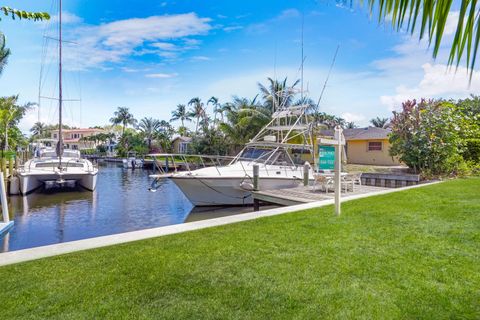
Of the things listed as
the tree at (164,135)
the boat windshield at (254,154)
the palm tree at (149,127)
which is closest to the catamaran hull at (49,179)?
the boat windshield at (254,154)

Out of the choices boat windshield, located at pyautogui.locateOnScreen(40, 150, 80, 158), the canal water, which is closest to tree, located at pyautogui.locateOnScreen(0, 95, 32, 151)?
boat windshield, located at pyautogui.locateOnScreen(40, 150, 80, 158)

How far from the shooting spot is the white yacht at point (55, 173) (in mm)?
18669

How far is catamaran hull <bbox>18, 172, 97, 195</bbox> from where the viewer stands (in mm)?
18453

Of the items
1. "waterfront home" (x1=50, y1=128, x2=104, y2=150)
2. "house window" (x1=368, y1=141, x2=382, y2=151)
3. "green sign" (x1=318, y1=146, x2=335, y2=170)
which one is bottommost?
"green sign" (x1=318, y1=146, x2=335, y2=170)

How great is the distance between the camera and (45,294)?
12.2ft

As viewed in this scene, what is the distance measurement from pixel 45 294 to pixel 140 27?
1907 cm

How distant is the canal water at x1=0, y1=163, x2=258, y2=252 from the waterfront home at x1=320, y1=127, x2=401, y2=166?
57.2 feet

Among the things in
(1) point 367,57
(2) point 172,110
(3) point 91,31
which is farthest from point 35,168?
(2) point 172,110

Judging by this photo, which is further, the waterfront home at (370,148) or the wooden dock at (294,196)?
the waterfront home at (370,148)

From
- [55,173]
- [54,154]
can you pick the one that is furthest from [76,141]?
[55,173]

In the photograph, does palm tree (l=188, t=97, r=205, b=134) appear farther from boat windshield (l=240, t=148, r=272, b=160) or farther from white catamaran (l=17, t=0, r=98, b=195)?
boat windshield (l=240, t=148, r=272, b=160)

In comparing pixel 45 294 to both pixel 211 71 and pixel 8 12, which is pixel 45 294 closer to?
pixel 8 12

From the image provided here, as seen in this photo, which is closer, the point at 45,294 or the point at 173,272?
the point at 45,294

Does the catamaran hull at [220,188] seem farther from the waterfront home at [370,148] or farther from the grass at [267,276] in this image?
the waterfront home at [370,148]
